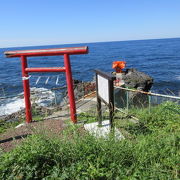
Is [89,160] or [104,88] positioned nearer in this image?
[89,160]

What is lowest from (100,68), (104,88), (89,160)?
(100,68)

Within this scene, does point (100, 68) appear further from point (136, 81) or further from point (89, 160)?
point (89, 160)

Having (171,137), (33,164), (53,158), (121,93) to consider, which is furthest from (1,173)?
(121,93)

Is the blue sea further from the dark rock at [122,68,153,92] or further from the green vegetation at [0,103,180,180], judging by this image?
the green vegetation at [0,103,180,180]

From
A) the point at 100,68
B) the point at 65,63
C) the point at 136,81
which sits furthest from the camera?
Result: the point at 100,68

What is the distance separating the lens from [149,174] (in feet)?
9.57

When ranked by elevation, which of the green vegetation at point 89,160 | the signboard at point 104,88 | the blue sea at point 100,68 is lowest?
the blue sea at point 100,68

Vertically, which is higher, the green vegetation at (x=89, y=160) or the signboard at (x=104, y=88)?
the signboard at (x=104, y=88)

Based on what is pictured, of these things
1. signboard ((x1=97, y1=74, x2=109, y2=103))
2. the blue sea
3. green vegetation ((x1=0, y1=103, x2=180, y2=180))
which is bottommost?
the blue sea

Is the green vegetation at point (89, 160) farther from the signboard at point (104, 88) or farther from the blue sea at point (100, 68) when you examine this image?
the blue sea at point (100, 68)

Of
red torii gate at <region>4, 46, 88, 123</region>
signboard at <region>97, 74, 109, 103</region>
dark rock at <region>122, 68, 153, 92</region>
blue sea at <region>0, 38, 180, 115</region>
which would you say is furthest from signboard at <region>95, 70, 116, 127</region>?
dark rock at <region>122, 68, 153, 92</region>

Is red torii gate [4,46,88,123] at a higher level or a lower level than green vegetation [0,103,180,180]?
higher

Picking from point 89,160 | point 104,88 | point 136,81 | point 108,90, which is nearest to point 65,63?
point 104,88

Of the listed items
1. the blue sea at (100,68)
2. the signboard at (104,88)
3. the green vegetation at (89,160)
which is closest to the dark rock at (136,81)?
the blue sea at (100,68)
